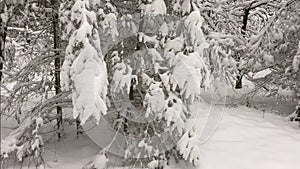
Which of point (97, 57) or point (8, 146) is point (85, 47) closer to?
point (97, 57)

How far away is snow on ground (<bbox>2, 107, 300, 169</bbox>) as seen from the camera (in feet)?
20.6

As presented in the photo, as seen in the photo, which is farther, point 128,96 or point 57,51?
point 57,51

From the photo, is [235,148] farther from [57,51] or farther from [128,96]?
[57,51]

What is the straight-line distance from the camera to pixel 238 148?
684cm

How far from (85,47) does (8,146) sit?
2204 millimetres

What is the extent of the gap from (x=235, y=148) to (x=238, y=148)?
0.05 metres

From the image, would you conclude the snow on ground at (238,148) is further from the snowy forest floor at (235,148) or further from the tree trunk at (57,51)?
the tree trunk at (57,51)

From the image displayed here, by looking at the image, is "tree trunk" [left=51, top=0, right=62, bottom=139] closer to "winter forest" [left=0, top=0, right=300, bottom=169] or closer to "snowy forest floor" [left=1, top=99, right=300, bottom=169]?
"winter forest" [left=0, top=0, right=300, bottom=169]

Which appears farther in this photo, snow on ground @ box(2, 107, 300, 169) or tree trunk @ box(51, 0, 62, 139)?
tree trunk @ box(51, 0, 62, 139)

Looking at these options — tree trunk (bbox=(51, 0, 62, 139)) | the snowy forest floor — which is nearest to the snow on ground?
the snowy forest floor

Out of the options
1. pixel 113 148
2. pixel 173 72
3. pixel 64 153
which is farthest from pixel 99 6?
pixel 64 153

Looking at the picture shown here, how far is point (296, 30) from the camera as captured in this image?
8.59 m

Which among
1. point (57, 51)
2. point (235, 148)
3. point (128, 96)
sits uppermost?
point (57, 51)

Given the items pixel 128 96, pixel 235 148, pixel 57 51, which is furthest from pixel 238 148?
pixel 57 51
